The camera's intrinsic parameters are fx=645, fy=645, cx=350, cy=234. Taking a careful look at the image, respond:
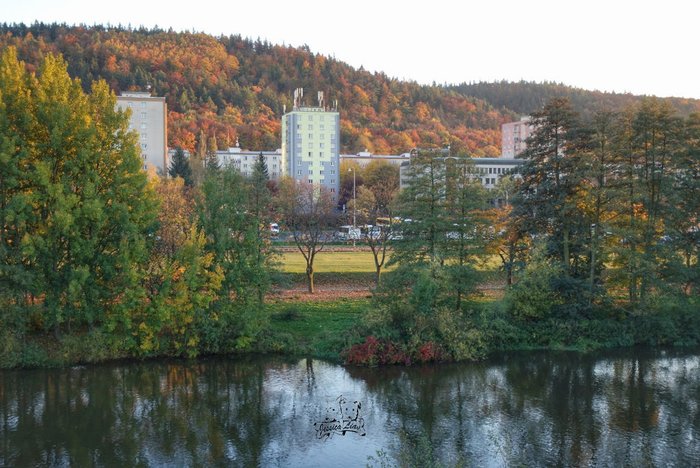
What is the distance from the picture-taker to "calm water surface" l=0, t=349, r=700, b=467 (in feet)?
61.0

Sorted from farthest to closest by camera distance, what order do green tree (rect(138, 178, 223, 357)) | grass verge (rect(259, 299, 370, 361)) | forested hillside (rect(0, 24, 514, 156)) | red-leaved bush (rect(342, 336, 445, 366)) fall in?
1. forested hillside (rect(0, 24, 514, 156))
2. grass verge (rect(259, 299, 370, 361))
3. green tree (rect(138, 178, 223, 357))
4. red-leaved bush (rect(342, 336, 445, 366))

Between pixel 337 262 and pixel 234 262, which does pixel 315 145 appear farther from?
pixel 234 262

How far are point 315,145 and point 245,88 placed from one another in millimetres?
66049

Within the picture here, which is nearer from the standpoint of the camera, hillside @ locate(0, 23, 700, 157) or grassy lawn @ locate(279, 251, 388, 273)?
grassy lawn @ locate(279, 251, 388, 273)

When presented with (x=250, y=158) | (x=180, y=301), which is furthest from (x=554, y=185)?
(x=250, y=158)

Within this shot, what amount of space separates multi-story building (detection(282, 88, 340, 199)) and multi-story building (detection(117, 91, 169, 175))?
21.5m

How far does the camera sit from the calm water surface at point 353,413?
18578mm

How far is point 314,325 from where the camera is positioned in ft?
106

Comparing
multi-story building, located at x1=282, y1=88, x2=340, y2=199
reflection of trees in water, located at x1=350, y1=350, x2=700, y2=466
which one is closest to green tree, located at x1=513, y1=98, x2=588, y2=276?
reflection of trees in water, located at x1=350, y1=350, x2=700, y2=466

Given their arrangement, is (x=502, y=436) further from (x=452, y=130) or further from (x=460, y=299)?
(x=452, y=130)

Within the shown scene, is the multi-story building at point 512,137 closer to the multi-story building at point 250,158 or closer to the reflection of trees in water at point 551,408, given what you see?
the multi-story building at point 250,158

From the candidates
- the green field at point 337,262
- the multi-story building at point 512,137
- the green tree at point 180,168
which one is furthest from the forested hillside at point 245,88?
the green field at point 337,262

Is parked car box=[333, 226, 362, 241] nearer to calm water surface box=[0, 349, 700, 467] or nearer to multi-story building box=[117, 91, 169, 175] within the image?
Result: calm water surface box=[0, 349, 700, 467]

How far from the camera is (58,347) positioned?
1103 inches
